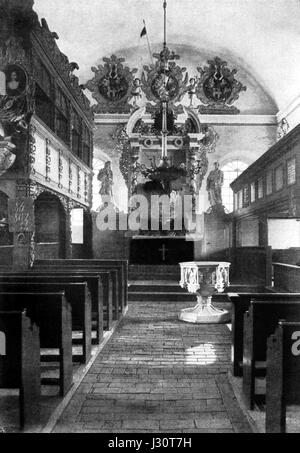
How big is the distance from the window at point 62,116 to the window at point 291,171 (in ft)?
15.7

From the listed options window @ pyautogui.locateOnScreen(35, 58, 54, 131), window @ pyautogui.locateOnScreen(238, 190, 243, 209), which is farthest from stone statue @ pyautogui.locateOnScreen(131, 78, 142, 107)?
window @ pyautogui.locateOnScreen(35, 58, 54, 131)

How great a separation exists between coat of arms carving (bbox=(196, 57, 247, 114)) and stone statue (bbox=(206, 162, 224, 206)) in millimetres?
2283


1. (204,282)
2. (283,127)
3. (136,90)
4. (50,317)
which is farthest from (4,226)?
(283,127)

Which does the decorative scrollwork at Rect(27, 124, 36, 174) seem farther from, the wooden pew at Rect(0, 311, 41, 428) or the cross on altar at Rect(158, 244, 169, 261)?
the cross on altar at Rect(158, 244, 169, 261)

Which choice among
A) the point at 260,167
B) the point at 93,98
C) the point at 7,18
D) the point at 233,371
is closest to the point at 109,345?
the point at 233,371

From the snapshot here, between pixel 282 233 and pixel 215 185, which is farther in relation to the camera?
pixel 215 185

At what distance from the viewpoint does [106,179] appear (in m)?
16.1

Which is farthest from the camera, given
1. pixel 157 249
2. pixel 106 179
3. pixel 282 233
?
pixel 106 179

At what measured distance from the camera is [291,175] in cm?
866

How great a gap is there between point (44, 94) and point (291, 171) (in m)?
4.97

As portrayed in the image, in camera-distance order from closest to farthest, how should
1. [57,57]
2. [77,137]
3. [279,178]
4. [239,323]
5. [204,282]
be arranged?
1. [239,323]
2. [204,282]
3. [57,57]
4. [279,178]
5. [77,137]

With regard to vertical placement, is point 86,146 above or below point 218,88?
below

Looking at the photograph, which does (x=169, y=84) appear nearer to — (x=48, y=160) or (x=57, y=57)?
(x=57, y=57)

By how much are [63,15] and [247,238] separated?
8355 millimetres
